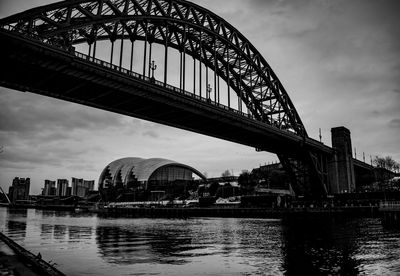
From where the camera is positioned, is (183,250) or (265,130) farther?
(265,130)

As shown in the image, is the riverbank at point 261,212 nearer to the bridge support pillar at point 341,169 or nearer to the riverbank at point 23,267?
the bridge support pillar at point 341,169

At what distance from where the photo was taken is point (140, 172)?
153m

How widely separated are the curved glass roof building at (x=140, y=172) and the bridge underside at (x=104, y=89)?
10378cm

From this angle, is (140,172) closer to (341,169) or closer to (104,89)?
(341,169)

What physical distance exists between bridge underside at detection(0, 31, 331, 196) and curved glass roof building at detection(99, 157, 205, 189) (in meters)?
104

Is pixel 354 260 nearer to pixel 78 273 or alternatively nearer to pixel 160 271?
pixel 160 271

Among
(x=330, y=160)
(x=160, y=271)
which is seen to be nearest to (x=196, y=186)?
(x=330, y=160)

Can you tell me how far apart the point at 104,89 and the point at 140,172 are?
12211 centimetres

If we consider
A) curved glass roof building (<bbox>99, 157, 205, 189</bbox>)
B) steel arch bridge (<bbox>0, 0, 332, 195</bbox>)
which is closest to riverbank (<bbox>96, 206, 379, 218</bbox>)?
steel arch bridge (<bbox>0, 0, 332, 195</bbox>)

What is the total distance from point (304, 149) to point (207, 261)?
5053 centimetres

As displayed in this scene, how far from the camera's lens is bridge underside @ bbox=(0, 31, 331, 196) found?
26906 millimetres

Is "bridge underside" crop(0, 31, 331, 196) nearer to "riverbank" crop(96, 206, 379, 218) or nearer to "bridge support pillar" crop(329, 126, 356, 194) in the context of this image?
"riverbank" crop(96, 206, 379, 218)

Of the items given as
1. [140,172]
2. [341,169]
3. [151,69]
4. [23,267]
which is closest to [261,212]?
[341,169]

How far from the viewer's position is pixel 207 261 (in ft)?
54.5
